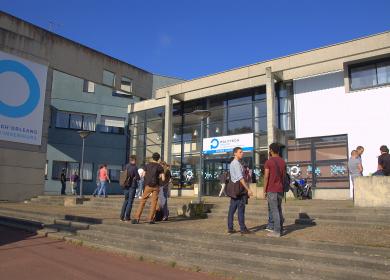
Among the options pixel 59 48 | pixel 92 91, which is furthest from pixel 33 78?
pixel 92 91

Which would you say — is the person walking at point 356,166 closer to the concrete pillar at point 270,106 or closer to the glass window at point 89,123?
the concrete pillar at point 270,106

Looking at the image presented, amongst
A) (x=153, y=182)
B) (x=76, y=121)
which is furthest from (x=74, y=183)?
(x=153, y=182)

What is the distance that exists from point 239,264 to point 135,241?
270 cm

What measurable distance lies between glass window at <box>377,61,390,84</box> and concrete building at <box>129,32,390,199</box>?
41 mm

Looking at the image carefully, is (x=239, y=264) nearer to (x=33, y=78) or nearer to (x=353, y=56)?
(x=353, y=56)

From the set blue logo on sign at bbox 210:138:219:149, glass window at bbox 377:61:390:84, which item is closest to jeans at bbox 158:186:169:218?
glass window at bbox 377:61:390:84

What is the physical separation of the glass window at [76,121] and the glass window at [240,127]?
526 inches

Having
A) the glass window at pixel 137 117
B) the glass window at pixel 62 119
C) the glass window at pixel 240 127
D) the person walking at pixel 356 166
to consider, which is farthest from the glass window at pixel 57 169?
the person walking at pixel 356 166

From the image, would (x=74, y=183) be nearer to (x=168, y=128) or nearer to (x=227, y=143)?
(x=168, y=128)

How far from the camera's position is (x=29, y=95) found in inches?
897

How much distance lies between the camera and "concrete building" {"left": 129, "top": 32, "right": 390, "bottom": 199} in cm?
1852

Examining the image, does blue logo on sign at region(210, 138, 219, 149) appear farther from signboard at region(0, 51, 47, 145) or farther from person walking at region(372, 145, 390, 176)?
person walking at region(372, 145, 390, 176)

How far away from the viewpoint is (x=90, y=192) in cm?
3158

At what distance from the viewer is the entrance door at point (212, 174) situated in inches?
924
